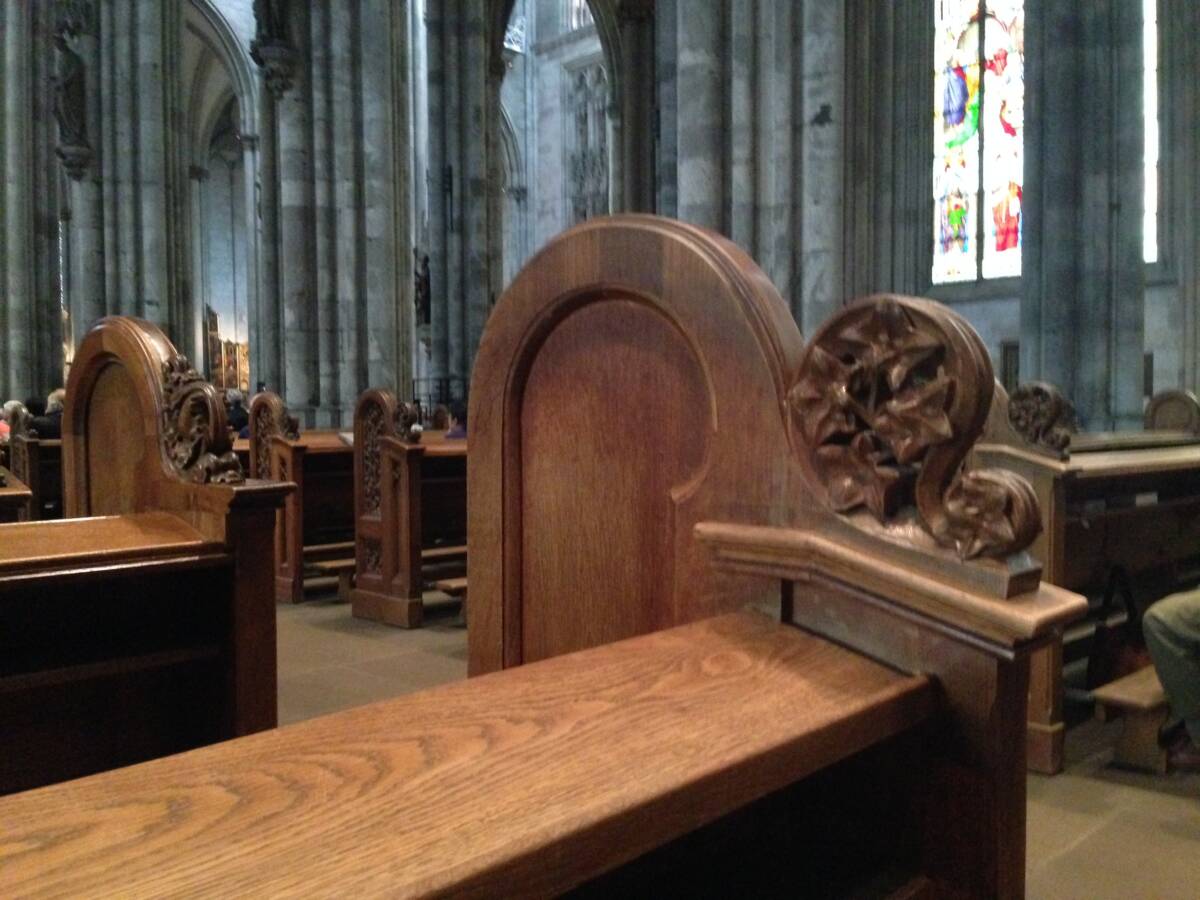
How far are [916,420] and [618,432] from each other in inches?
20.0

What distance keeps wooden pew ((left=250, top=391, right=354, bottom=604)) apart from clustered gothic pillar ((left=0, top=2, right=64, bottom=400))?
744cm

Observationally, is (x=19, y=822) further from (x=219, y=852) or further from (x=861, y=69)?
(x=861, y=69)

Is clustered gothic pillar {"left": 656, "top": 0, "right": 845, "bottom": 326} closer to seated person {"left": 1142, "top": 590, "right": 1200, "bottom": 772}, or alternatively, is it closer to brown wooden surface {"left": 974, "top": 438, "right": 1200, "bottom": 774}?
brown wooden surface {"left": 974, "top": 438, "right": 1200, "bottom": 774}

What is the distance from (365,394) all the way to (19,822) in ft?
17.8

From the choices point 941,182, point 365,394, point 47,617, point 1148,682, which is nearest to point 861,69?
point 365,394

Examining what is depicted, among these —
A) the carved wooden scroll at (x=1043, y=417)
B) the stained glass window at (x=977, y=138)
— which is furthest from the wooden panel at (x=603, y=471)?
the stained glass window at (x=977, y=138)

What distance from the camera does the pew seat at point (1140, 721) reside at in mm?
3385

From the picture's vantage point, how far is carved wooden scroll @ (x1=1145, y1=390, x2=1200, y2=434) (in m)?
6.75

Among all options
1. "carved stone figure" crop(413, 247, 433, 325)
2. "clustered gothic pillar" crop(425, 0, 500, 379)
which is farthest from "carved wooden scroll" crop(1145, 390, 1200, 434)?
"carved stone figure" crop(413, 247, 433, 325)

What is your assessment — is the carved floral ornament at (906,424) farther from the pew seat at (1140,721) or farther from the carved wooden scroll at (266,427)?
the carved wooden scroll at (266,427)

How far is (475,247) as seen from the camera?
14.0m

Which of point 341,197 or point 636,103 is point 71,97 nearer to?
point 341,197

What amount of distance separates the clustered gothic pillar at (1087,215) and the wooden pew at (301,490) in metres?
5.67

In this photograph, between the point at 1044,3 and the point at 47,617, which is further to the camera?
the point at 1044,3
